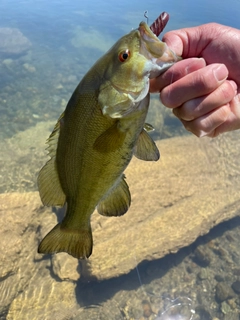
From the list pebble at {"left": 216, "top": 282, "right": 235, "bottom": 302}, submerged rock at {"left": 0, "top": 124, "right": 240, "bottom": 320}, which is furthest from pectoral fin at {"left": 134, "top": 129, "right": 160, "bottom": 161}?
pebble at {"left": 216, "top": 282, "right": 235, "bottom": 302}

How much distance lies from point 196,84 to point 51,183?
96 centimetres

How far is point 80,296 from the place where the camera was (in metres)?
4.75

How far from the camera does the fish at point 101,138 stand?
1449 millimetres

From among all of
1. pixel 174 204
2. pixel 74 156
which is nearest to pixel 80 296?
pixel 174 204

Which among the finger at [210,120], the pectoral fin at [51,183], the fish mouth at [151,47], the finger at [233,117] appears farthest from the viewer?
the finger at [233,117]

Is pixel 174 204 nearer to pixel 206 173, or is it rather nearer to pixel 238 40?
pixel 206 173

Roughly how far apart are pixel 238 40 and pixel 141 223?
3435mm

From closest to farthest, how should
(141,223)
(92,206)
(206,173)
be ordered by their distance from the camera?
(92,206)
(141,223)
(206,173)

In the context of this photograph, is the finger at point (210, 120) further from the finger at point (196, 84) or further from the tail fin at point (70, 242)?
the tail fin at point (70, 242)

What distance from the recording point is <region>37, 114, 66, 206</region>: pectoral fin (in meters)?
1.70

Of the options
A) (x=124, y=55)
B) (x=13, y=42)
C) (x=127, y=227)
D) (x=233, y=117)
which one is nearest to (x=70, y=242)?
(x=124, y=55)

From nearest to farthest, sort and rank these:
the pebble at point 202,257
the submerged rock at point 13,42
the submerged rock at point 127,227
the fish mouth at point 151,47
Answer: the fish mouth at point 151,47
the submerged rock at point 127,227
the pebble at point 202,257
the submerged rock at point 13,42

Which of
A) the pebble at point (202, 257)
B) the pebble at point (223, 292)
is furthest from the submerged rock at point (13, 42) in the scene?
the pebble at point (223, 292)

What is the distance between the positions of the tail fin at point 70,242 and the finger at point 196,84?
92cm
